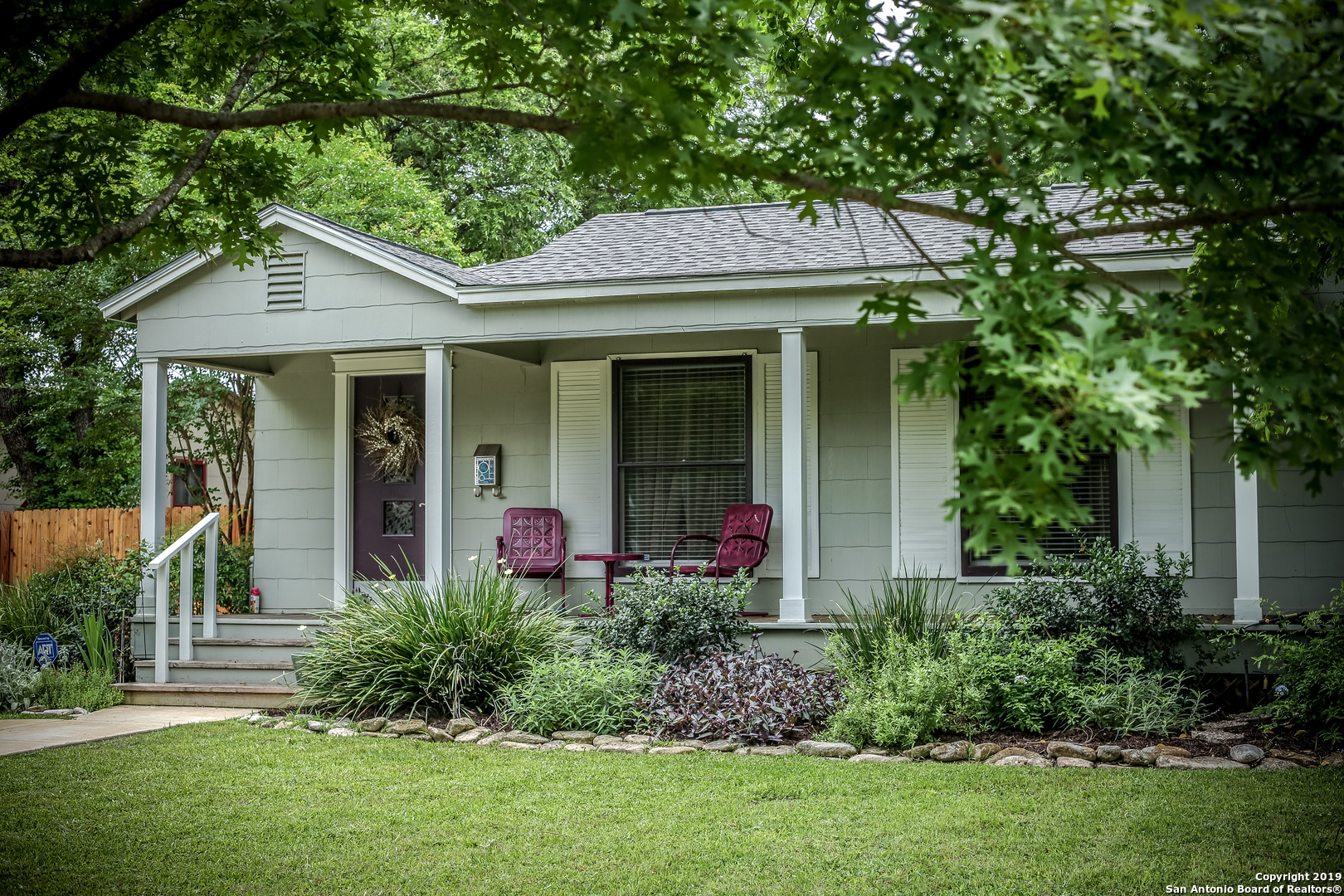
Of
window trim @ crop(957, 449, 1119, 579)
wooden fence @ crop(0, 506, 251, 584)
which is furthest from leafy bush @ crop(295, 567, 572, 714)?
wooden fence @ crop(0, 506, 251, 584)

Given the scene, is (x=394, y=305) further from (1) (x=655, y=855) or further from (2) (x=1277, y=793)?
(2) (x=1277, y=793)

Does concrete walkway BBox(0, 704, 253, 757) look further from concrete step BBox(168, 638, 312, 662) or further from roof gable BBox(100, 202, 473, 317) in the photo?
roof gable BBox(100, 202, 473, 317)

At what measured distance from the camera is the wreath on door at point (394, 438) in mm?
9695

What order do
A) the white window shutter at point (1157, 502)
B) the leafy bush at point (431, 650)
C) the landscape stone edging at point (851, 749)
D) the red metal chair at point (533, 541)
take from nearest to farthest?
the landscape stone edging at point (851, 749), the leafy bush at point (431, 650), the white window shutter at point (1157, 502), the red metal chair at point (533, 541)

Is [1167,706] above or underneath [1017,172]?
underneath

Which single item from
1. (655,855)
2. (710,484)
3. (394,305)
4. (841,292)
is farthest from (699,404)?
(655,855)

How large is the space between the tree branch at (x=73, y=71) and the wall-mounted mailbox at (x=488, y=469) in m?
5.49

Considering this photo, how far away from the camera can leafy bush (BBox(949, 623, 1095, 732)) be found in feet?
20.2

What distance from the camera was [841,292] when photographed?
25.0 feet

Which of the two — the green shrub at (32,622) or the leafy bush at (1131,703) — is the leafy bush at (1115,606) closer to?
the leafy bush at (1131,703)

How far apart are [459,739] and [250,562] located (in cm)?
571

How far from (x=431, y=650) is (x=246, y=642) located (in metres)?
2.39

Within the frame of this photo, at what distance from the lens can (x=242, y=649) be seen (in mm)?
8742

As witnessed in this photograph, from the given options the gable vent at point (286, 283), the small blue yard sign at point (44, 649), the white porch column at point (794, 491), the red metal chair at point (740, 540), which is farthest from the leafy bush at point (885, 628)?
the small blue yard sign at point (44, 649)
